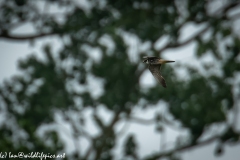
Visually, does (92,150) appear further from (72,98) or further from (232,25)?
(232,25)

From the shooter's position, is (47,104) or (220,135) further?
(47,104)

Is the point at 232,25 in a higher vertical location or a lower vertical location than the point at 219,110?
higher

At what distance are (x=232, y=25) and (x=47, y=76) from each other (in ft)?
21.8

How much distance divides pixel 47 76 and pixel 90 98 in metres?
1.68

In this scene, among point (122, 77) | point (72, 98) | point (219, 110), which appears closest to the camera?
point (219, 110)

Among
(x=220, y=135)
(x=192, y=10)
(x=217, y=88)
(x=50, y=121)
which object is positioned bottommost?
(x=220, y=135)

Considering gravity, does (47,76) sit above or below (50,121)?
above

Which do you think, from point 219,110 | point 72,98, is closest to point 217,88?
point 219,110

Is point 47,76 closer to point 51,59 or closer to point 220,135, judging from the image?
point 51,59

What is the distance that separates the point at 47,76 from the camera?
1500cm

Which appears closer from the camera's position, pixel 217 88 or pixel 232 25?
pixel 217 88

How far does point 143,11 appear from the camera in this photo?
15141mm

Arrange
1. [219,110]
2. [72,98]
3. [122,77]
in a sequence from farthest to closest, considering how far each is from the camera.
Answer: [72,98], [122,77], [219,110]

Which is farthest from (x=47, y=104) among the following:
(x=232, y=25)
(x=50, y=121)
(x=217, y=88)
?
(x=232, y=25)
